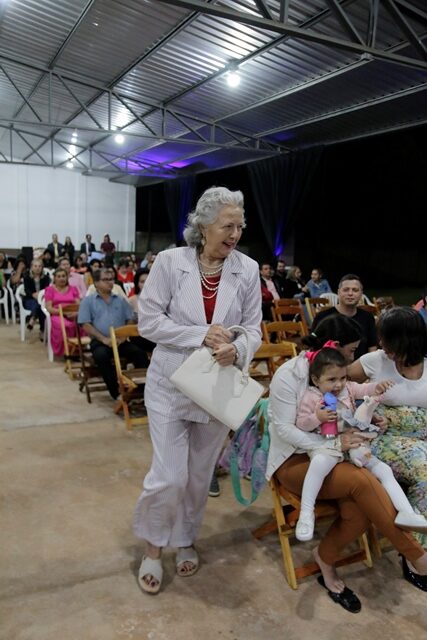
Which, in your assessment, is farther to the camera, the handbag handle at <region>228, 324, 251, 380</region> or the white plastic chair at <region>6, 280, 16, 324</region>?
the white plastic chair at <region>6, 280, 16, 324</region>

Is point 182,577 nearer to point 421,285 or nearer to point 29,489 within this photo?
point 29,489

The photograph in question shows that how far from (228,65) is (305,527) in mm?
6523

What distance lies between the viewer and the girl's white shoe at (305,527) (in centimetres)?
195

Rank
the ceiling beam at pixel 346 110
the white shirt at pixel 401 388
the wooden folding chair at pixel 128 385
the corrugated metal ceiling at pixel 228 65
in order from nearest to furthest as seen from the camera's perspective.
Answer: the white shirt at pixel 401 388 < the wooden folding chair at pixel 128 385 < the corrugated metal ceiling at pixel 228 65 < the ceiling beam at pixel 346 110

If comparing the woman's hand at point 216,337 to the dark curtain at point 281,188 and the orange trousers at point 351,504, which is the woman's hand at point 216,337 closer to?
the orange trousers at point 351,504

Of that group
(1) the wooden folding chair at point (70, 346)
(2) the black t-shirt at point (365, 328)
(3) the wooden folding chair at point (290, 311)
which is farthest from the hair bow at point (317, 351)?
(1) the wooden folding chair at point (70, 346)

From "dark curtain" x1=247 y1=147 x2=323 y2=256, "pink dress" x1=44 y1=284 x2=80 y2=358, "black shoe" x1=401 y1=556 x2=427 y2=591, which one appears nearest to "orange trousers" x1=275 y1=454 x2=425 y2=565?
"black shoe" x1=401 y1=556 x2=427 y2=591

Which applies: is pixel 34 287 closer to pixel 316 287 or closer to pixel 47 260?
pixel 47 260

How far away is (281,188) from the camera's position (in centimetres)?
1078

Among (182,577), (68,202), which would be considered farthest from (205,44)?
(68,202)

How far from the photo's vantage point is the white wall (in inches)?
635

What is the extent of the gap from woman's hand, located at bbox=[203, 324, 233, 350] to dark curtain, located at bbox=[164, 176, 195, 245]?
13092mm

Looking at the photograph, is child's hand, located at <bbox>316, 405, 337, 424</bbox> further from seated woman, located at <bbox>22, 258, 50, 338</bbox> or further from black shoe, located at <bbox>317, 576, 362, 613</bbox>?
seated woman, located at <bbox>22, 258, 50, 338</bbox>

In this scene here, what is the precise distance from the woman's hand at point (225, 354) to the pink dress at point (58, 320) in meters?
4.11
